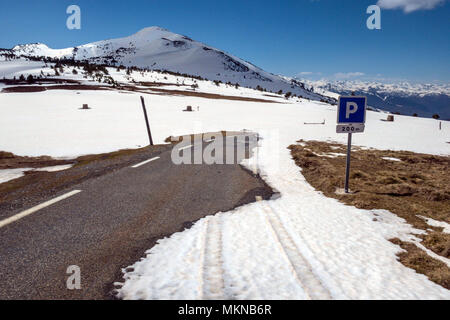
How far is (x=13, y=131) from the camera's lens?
68.8ft

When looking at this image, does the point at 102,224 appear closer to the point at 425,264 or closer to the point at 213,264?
the point at 213,264

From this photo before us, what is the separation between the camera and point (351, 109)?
21.0 feet

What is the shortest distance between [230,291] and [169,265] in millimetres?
1065

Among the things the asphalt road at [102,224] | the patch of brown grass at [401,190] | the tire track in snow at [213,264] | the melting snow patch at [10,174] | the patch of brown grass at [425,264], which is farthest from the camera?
the melting snow patch at [10,174]

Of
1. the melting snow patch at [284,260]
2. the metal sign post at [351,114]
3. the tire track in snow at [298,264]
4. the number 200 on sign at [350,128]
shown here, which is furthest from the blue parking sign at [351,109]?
the tire track in snow at [298,264]

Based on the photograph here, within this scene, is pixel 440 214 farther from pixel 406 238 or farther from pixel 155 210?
pixel 155 210

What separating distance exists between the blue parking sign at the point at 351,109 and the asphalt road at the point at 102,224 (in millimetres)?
2867

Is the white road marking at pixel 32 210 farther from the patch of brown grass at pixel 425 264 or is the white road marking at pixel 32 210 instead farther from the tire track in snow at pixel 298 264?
the patch of brown grass at pixel 425 264

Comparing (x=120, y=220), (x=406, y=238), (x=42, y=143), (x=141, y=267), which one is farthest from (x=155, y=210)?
(x=42, y=143)

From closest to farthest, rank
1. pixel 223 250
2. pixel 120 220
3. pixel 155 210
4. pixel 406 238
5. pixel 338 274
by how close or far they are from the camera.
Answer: pixel 338 274 → pixel 223 250 → pixel 406 238 → pixel 120 220 → pixel 155 210

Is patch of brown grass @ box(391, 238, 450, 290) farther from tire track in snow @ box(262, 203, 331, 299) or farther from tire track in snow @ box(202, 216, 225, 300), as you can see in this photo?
tire track in snow @ box(202, 216, 225, 300)

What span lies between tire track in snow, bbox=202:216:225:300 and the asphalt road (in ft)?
2.01

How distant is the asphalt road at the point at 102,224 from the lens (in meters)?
3.40

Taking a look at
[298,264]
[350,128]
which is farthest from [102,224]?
[350,128]
